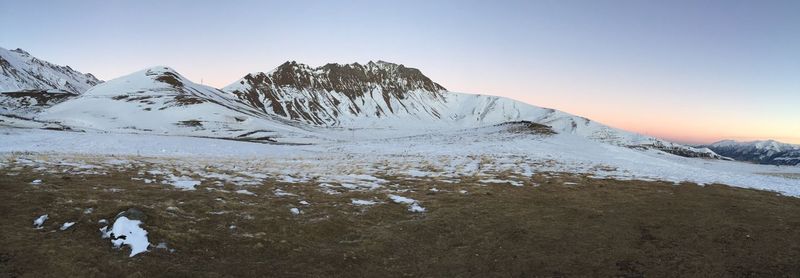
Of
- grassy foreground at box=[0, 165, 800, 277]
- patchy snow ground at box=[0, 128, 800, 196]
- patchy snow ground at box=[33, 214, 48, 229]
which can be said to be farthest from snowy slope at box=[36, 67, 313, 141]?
patchy snow ground at box=[33, 214, 48, 229]

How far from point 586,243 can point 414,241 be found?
506 centimetres

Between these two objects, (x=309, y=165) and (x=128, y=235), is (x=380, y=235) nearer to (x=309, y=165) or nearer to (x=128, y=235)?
(x=128, y=235)

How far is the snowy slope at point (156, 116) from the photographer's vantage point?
10738 centimetres

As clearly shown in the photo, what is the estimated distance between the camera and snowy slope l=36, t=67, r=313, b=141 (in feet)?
352

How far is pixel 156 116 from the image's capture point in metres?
129

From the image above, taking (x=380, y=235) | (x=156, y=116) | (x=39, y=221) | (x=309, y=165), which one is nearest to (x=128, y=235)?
(x=39, y=221)

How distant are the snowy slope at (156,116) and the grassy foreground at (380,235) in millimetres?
81591

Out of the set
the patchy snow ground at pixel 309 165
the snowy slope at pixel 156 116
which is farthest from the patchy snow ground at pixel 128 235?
the snowy slope at pixel 156 116

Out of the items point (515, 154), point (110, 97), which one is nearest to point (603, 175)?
point (515, 154)

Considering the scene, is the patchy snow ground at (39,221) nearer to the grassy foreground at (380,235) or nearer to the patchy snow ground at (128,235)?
the grassy foreground at (380,235)

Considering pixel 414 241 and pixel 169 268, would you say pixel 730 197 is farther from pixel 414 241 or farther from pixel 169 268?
pixel 169 268

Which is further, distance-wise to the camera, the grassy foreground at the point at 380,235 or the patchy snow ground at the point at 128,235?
the patchy snow ground at the point at 128,235

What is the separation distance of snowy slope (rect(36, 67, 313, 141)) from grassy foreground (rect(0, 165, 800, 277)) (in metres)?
81.6

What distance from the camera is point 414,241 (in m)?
12.2
